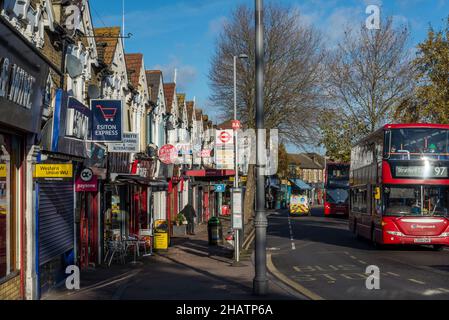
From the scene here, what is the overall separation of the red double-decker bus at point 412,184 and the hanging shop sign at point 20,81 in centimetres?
1266

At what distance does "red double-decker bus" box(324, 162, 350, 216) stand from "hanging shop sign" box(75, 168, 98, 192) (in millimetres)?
39023

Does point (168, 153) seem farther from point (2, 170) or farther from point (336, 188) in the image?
point (336, 188)

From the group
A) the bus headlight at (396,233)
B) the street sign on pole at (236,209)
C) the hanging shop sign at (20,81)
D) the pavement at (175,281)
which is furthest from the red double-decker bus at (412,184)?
the hanging shop sign at (20,81)

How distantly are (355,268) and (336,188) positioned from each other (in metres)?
36.6

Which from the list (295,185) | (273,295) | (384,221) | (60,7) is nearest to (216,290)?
(273,295)

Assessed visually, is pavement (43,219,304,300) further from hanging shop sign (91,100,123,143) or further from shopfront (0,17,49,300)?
hanging shop sign (91,100,123,143)

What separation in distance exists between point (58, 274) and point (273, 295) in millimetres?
5132

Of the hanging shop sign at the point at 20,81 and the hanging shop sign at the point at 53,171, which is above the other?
the hanging shop sign at the point at 20,81

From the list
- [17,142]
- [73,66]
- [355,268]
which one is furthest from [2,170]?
[355,268]

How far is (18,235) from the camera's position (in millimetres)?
11586

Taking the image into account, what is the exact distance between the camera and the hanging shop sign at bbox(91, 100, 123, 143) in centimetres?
1634

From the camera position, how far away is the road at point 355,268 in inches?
506

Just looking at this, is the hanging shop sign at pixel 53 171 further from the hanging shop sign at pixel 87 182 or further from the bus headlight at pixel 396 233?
the bus headlight at pixel 396 233
